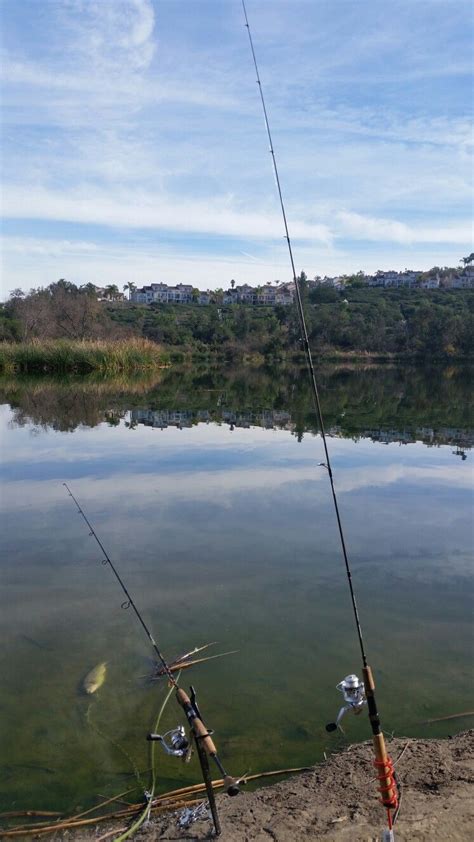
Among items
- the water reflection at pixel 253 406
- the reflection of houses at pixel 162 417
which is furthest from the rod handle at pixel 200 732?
the reflection of houses at pixel 162 417

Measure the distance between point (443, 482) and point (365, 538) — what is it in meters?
3.32

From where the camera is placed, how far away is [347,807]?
3115 millimetres

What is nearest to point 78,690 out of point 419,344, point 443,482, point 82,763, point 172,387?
point 82,763

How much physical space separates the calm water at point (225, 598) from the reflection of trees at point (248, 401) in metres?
4.47

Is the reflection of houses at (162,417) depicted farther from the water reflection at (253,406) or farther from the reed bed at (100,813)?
the reed bed at (100,813)

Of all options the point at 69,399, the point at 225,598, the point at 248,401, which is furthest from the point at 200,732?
the point at 248,401

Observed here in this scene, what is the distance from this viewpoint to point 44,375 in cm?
3172

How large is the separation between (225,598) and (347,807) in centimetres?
268

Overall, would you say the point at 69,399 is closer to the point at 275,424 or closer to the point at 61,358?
the point at 275,424

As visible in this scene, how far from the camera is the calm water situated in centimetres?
389

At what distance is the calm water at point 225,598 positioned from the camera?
3.89 meters

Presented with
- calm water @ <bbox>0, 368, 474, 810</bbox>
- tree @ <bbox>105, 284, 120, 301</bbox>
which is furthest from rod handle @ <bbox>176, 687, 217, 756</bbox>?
tree @ <bbox>105, 284, 120, 301</bbox>

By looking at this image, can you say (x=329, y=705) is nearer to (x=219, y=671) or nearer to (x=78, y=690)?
(x=219, y=671)

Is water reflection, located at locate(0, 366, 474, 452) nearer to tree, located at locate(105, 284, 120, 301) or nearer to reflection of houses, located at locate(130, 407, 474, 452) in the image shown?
reflection of houses, located at locate(130, 407, 474, 452)
